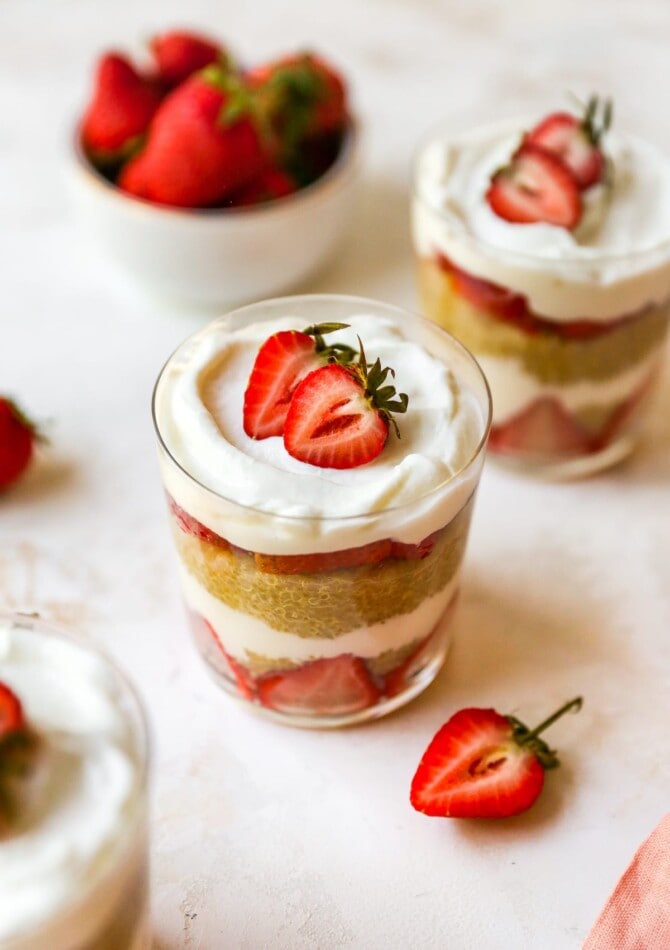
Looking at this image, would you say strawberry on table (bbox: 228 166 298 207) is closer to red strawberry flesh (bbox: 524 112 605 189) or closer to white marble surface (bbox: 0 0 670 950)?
white marble surface (bbox: 0 0 670 950)

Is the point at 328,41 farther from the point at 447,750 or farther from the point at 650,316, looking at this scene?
the point at 447,750

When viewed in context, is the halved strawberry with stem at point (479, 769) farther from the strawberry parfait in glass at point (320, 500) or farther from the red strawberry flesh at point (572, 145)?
the red strawberry flesh at point (572, 145)

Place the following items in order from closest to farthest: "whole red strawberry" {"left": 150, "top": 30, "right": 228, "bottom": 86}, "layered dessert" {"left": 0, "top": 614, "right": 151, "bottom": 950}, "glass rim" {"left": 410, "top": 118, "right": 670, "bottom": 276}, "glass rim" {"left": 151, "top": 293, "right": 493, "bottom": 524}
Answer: "layered dessert" {"left": 0, "top": 614, "right": 151, "bottom": 950} → "glass rim" {"left": 151, "top": 293, "right": 493, "bottom": 524} → "glass rim" {"left": 410, "top": 118, "right": 670, "bottom": 276} → "whole red strawberry" {"left": 150, "top": 30, "right": 228, "bottom": 86}

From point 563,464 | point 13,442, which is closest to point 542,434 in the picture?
point 563,464

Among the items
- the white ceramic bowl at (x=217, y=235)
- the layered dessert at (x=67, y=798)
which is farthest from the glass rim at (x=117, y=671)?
the white ceramic bowl at (x=217, y=235)

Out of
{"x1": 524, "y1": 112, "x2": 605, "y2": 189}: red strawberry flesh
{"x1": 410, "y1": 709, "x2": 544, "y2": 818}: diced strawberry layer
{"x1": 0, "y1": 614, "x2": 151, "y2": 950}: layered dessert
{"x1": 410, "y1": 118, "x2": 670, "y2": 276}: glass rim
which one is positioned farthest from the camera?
{"x1": 524, "y1": 112, "x2": 605, "y2": 189}: red strawberry flesh

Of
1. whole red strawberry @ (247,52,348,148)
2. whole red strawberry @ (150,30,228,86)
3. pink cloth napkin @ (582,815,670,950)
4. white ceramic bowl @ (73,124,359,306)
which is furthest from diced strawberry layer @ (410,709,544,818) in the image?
whole red strawberry @ (150,30,228,86)

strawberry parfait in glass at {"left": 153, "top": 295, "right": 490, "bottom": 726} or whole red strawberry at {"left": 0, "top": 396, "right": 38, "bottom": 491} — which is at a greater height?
strawberry parfait in glass at {"left": 153, "top": 295, "right": 490, "bottom": 726}
